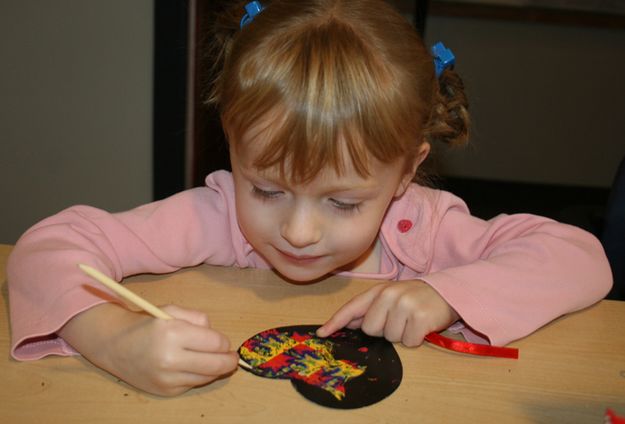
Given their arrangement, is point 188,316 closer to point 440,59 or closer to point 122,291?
point 122,291

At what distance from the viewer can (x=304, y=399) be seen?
647mm

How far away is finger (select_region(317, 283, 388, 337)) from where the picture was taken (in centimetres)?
76

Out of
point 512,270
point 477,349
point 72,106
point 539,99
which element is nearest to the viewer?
point 477,349

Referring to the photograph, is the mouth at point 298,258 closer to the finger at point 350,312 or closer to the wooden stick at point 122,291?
the finger at point 350,312

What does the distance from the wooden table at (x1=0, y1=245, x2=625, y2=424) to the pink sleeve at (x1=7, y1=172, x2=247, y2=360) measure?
0.09ft

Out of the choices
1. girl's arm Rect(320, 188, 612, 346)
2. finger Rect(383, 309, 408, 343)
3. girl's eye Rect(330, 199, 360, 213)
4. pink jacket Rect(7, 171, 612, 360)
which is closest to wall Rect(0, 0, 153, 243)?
pink jacket Rect(7, 171, 612, 360)

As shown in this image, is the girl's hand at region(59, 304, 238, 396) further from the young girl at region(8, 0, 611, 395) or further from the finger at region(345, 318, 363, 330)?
the finger at region(345, 318, 363, 330)

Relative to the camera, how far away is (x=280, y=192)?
808 millimetres

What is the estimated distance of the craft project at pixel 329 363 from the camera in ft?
2.16

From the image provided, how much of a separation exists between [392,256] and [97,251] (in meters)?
0.43

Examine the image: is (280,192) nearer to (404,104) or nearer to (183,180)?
(404,104)

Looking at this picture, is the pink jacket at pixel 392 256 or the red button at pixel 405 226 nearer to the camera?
the pink jacket at pixel 392 256

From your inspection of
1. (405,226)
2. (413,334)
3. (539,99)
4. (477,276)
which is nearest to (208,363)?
(413,334)

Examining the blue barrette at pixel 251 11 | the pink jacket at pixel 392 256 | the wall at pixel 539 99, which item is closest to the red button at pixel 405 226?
the pink jacket at pixel 392 256
